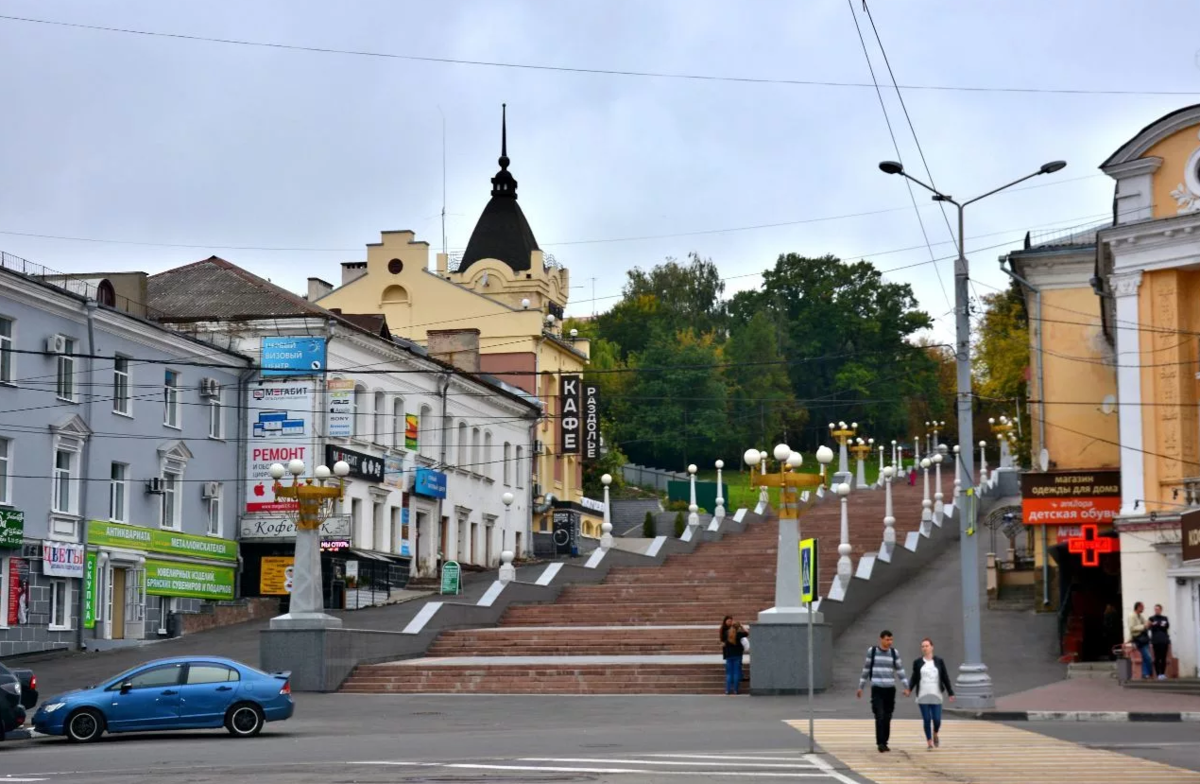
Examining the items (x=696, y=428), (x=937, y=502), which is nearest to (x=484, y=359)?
(x=937, y=502)

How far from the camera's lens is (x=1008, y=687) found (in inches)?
1364

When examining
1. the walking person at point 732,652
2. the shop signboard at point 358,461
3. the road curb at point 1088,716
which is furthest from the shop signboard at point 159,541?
the road curb at point 1088,716

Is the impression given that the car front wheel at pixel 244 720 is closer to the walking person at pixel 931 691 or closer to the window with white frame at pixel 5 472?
the walking person at pixel 931 691

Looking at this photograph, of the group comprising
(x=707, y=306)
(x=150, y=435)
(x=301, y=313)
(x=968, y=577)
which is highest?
(x=707, y=306)

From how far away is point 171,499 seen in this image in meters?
48.5

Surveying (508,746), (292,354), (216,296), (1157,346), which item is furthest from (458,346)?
(508,746)

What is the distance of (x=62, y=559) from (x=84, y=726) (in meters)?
18.1

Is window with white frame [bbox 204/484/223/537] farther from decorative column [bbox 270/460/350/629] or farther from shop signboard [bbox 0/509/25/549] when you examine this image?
decorative column [bbox 270/460/350/629]

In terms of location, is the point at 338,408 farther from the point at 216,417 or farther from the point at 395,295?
the point at 395,295

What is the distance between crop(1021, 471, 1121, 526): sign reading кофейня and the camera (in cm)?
3950

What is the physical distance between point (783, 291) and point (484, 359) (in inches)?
2308

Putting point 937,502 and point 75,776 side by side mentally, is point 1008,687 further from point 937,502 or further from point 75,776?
point 937,502

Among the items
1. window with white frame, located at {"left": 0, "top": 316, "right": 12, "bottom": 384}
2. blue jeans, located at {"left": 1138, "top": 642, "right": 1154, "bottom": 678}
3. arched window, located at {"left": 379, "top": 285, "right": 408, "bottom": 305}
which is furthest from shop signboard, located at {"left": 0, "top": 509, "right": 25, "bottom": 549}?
arched window, located at {"left": 379, "top": 285, "right": 408, "bottom": 305}

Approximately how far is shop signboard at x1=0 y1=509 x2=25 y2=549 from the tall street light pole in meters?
22.3
